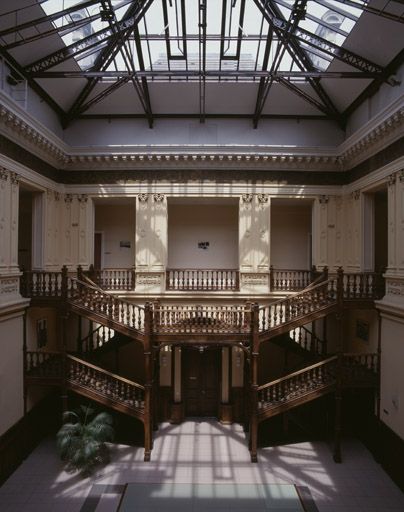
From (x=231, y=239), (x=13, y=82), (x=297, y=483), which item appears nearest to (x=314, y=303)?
(x=297, y=483)

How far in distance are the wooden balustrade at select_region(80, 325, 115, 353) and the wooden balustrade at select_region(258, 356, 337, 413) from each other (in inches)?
241

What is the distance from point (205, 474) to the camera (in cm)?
970

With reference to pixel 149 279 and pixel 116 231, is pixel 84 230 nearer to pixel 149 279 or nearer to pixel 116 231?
pixel 116 231

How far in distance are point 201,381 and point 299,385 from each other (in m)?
4.20

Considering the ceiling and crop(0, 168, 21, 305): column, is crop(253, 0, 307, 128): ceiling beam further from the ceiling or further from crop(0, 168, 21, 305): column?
crop(0, 168, 21, 305): column

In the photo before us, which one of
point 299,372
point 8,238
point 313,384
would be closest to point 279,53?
point 299,372

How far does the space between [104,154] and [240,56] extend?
6.23 meters

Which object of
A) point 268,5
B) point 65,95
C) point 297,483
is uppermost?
point 268,5

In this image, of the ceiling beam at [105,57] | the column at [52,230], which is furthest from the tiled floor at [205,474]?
the ceiling beam at [105,57]

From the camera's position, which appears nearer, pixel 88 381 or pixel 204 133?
pixel 88 381

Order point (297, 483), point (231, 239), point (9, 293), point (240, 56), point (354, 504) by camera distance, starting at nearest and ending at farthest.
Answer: point (354, 504)
point (297, 483)
point (9, 293)
point (240, 56)
point (231, 239)

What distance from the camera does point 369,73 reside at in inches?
413

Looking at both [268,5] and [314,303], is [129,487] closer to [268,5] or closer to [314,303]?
[314,303]

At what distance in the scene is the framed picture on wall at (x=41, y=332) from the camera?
1208 cm
